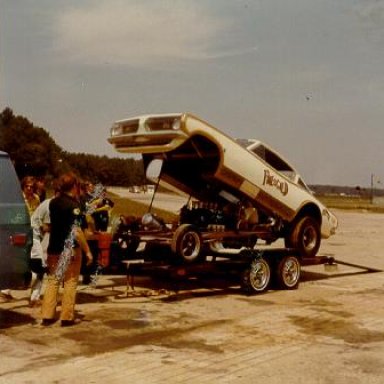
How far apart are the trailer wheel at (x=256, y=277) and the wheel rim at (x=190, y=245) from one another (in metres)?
1.10

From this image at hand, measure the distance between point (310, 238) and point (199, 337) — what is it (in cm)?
542

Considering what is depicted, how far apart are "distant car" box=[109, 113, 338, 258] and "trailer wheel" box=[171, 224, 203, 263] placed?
0.06 m

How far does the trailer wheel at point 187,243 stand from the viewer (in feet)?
33.2

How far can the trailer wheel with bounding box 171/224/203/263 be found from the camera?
10117mm

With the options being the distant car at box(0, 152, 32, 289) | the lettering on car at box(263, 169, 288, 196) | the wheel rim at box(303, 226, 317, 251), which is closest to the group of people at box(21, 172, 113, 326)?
the distant car at box(0, 152, 32, 289)

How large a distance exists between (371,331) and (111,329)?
3.22 metres

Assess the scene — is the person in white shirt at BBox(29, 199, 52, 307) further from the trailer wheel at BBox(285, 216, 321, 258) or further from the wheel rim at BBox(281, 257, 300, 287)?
the trailer wheel at BBox(285, 216, 321, 258)

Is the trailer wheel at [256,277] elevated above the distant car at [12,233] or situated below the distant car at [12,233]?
below

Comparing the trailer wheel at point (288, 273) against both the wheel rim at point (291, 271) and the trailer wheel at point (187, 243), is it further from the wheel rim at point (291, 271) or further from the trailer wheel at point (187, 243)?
the trailer wheel at point (187, 243)

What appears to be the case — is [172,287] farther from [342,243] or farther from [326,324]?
[342,243]

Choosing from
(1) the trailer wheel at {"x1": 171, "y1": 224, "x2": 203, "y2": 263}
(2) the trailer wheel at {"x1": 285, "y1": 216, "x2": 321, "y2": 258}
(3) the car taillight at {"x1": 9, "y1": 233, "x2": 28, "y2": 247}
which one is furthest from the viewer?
(2) the trailer wheel at {"x1": 285, "y1": 216, "x2": 321, "y2": 258}

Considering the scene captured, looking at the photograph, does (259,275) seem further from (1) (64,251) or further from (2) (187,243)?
(1) (64,251)

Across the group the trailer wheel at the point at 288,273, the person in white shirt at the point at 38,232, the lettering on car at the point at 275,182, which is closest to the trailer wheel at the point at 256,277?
the trailer wheel at the point at 288,273

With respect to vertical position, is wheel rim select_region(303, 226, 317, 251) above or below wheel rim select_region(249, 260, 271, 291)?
above
